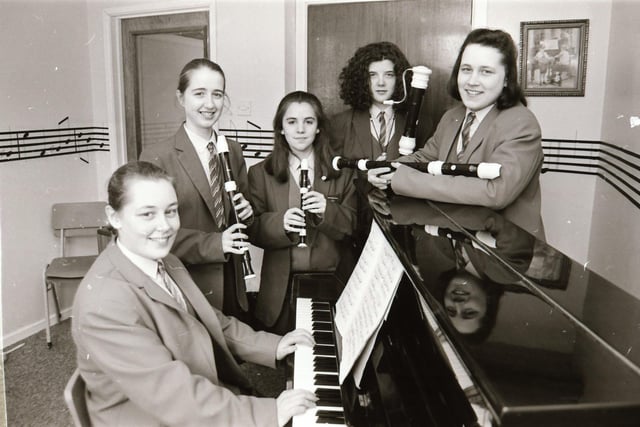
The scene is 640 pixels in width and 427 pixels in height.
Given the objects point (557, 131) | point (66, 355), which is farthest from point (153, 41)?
point (557, 131)

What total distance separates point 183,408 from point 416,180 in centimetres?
81

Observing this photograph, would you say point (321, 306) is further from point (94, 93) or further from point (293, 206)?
point (94, 93)

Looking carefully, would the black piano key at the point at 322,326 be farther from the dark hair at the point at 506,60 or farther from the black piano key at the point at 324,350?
the dark hair at the point at 506,60

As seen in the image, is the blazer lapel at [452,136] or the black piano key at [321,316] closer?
the black piano key at [321,316]

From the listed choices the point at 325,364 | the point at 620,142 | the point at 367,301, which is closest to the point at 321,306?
the point at 325,364

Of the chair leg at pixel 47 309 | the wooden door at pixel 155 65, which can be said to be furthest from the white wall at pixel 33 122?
the wooden door at pixel 155 65

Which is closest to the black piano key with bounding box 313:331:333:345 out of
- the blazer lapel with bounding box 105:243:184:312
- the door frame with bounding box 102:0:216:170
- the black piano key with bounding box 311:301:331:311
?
the black piano key with bounding box 311:301:331:311

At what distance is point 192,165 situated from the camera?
1885 mm

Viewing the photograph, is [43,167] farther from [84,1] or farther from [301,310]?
[301,310]

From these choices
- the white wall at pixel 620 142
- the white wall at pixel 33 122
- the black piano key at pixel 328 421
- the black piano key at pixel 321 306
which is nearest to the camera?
the black piano key at pixel 328 421

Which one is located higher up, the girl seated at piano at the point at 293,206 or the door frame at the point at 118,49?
the door frame at the point at 118,49

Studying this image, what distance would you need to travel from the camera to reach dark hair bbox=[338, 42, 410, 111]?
8.43 ft

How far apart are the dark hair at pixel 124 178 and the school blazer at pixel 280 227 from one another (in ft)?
2.26

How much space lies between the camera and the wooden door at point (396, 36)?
309cm
